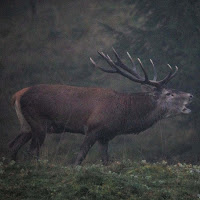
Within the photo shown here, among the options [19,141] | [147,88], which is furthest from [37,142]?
[147,88]

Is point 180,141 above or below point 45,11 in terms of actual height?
below

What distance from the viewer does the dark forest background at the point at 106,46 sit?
34.1 feet

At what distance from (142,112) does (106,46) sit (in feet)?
8.30

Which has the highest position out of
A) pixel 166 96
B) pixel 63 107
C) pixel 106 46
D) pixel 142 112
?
pixel 106 46

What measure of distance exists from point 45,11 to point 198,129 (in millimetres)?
4794

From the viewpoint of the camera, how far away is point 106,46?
431 inches

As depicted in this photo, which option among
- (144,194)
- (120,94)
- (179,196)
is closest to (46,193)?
(144,194)

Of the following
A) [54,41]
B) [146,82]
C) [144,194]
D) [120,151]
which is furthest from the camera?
[54,41]

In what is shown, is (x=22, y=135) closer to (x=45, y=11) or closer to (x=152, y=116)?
(x=152, y=116)

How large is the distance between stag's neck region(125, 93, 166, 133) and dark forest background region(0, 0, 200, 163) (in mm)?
1204

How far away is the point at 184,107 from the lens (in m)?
9.16

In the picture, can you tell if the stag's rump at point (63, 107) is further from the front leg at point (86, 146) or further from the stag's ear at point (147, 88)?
the stag's ear at point (147, 88)

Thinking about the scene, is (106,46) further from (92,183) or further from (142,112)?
(92,183)

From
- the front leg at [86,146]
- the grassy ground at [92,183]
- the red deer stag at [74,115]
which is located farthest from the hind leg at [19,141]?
the grassy ground at [92,183]
